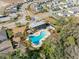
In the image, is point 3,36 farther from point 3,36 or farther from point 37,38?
point 37,38

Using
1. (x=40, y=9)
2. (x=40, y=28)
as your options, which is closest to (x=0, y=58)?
(x=40, y=28)

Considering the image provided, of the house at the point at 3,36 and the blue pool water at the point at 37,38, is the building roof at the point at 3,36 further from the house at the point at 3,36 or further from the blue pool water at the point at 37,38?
the blue pool water at the point at 37,38

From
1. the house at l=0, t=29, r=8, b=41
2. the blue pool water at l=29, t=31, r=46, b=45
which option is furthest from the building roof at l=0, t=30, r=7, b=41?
the blue pool water at l=29, t=31, r=46, b=45

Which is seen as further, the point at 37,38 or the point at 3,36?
the point at 3,36

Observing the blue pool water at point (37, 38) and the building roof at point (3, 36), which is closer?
the blue pool water at point (37, 38)

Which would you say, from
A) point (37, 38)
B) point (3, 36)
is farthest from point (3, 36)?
point (37, 38)

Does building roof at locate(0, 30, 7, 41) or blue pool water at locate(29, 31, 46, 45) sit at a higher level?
blue pool water at locate(29, 31, 46, 45)

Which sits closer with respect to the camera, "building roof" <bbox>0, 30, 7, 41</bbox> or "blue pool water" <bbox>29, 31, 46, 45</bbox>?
"blue pool water" <bbox>29, 31, 46, 45</bbox>

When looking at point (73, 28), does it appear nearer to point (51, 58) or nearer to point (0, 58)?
point (51, 58)

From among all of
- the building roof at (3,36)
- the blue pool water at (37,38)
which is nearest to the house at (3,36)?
the building roof at (3,36)

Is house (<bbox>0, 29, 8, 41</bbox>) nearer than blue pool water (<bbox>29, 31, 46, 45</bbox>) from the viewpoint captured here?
No

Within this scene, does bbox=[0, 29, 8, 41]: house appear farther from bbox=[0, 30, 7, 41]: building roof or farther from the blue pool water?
the blue pool water
